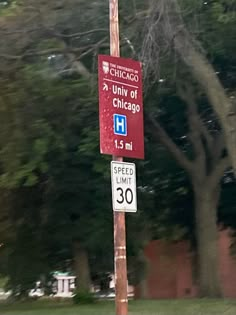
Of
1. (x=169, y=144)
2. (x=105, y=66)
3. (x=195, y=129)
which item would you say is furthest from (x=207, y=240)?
(x=105, y=66)

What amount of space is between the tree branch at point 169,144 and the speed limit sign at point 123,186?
12981mm

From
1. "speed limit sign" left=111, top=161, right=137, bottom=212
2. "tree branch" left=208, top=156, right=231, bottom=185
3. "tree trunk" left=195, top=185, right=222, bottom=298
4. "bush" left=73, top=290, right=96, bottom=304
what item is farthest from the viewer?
"bush" left=73, top=290, right=96, bottom=304

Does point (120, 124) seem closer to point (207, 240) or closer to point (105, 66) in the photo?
point (105, 66)

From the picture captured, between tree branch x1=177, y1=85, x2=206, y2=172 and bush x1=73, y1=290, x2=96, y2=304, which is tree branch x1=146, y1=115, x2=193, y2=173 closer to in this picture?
tree branch x1=177, y1=85, x2=206, y2=172

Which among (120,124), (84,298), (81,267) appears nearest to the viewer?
(120,124)

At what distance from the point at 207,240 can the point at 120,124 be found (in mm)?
14391

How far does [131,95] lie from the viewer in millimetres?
13680

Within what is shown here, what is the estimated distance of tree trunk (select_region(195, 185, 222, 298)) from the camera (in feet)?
88.1

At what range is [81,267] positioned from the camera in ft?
102

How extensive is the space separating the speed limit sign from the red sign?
22 centimetres

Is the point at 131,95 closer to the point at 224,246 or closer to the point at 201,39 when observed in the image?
the point at 201,39

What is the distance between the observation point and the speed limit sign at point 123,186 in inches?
512

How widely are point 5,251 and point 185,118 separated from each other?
8.16m

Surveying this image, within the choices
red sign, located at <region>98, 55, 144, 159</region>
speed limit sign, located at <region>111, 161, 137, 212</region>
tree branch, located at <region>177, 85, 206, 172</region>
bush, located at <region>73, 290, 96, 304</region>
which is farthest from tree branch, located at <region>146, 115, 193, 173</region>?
speed limit sign, located at <region>111, 161, 137, 212</region>
